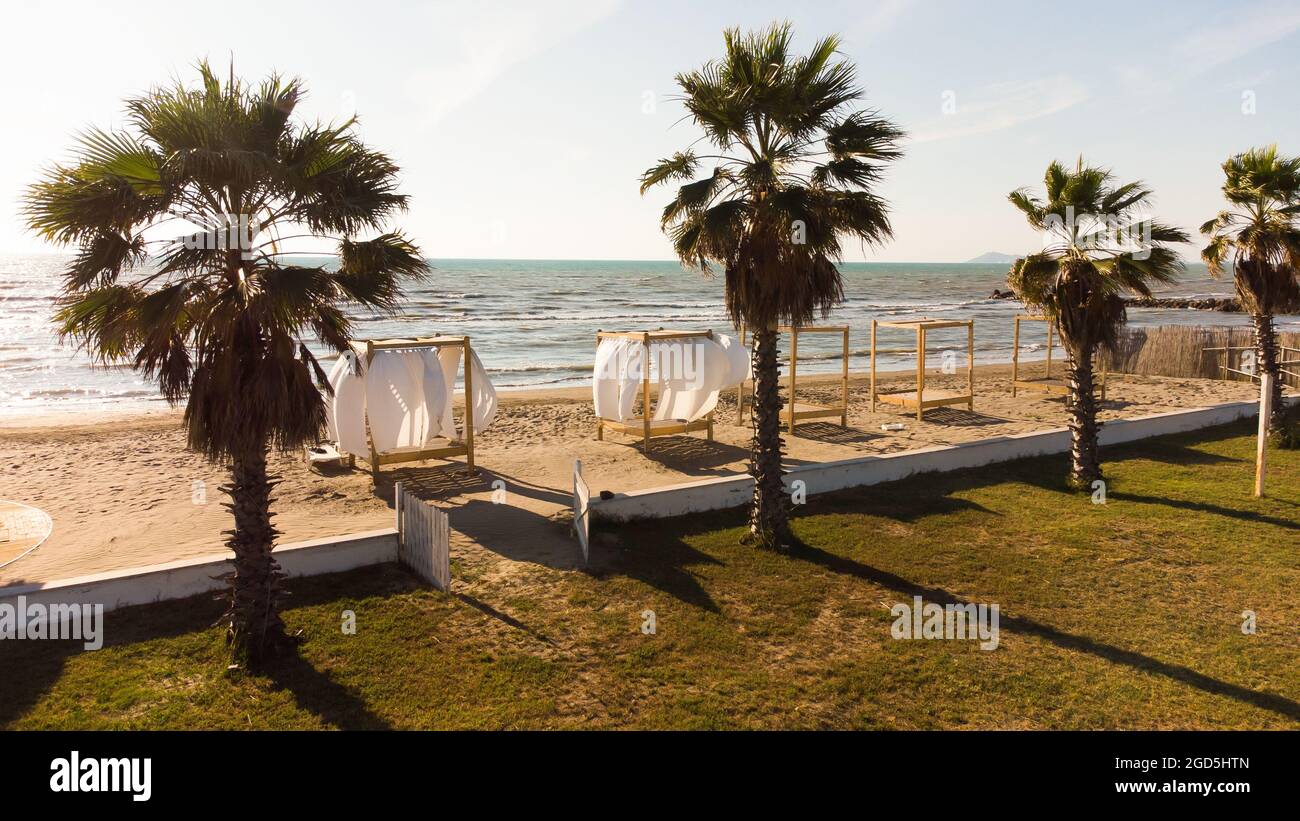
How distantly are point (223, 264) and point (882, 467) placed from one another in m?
10.1

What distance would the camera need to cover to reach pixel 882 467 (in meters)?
13.6

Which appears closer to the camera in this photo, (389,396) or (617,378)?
(389,396)

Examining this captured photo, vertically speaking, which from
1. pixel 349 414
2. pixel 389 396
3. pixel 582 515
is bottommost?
pixel 582 515

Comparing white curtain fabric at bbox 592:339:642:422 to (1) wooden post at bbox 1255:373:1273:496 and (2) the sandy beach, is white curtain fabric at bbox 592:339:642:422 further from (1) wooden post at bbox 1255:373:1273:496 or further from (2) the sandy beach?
(1) wooden post at bbox 1255:373:1273:496

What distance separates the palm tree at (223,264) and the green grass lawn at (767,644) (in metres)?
1.01

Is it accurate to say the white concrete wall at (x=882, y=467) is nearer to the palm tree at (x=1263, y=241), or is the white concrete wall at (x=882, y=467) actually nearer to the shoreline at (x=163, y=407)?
the palm tree at (x=1263, y=241)

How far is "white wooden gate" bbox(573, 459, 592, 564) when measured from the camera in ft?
32.4

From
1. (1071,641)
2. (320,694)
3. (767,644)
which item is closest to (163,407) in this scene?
(320,694)

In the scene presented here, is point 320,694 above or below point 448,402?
below

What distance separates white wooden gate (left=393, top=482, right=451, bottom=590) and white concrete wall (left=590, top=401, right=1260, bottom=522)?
2.58 metres

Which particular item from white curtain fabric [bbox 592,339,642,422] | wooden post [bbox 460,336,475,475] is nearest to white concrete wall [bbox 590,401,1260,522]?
wooden post [bbox 460,336,475,475]

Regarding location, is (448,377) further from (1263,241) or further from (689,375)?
(1263,241)
